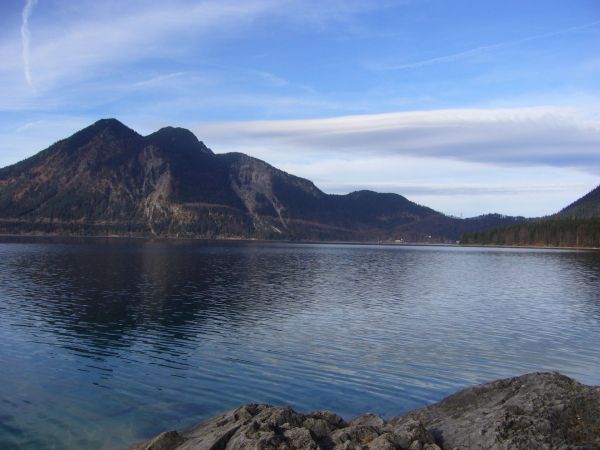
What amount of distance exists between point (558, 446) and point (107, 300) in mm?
51509

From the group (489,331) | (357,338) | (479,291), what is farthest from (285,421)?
(479,291)

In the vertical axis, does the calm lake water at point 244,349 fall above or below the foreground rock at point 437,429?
below

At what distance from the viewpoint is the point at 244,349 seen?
122 ft

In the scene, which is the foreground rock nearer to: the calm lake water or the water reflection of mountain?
the calm lake water

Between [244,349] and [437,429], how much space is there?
745 inches

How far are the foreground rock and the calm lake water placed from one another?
14.5 ft

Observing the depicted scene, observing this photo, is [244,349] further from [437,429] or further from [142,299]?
[142,299]

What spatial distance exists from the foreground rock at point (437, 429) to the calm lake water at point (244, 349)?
14.5ft

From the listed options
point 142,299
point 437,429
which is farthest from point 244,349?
point 142,299

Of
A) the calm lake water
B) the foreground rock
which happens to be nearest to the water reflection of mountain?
the calm lake water

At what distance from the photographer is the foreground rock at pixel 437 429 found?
17359 millimetres

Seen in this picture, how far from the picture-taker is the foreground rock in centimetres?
1736

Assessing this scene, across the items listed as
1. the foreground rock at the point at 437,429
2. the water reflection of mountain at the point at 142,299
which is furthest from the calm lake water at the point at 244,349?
the foreground rock at the point at 437,429

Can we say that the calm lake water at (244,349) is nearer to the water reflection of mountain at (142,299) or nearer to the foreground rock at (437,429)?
the water reflection of mountain at (142,299)
